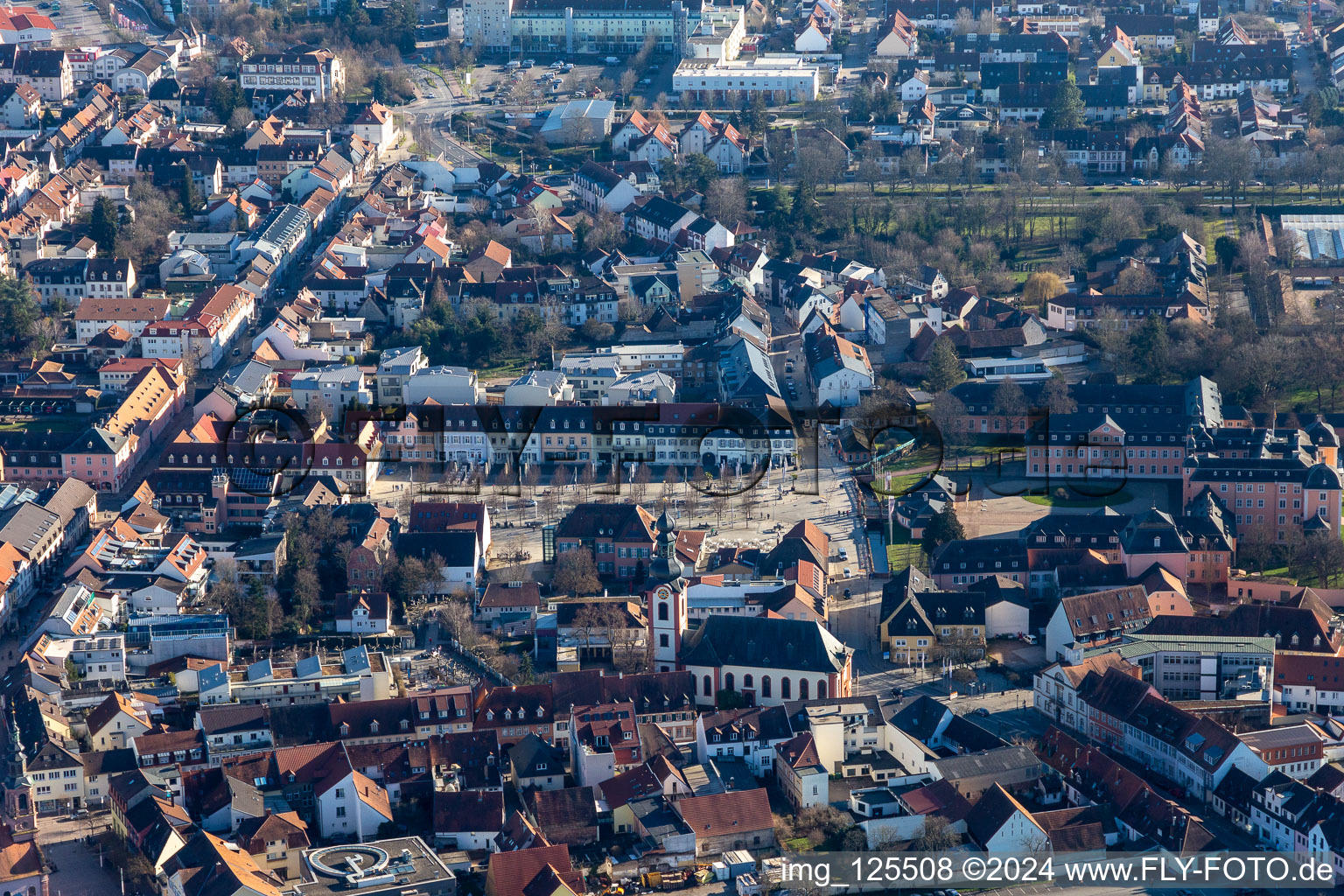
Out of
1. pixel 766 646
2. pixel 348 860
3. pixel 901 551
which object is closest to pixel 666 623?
pixel 766 646

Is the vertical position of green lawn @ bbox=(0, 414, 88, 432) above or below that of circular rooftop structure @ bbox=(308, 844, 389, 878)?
above

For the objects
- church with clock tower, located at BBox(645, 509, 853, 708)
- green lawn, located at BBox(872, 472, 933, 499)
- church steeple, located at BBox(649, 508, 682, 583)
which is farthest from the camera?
green lawn, located at BBox(872, 472, 933, 499)

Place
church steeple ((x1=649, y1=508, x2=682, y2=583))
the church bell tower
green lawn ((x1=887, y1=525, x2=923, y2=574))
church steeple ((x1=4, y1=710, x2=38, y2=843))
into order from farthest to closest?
green lawn ((x1=887, y1=525, x2=923, y2=574))
church steeple ((x1=649, y1=508, x2=682, y2=583))
the church bell tower
church steeple ((x1=4, y1=710, x2=38, y2=843))

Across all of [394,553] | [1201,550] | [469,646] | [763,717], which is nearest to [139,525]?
[394,553]

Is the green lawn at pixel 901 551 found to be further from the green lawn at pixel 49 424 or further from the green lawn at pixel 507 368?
the green lawn at pixel 49 424

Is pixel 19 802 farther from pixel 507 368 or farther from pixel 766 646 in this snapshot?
pixel 507 368

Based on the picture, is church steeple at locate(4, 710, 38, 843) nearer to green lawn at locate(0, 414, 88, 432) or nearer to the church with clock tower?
the church with clock tower

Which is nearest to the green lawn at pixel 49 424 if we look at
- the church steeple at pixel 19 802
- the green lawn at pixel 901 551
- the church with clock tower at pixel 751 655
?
the church steeple at pixel 19 802

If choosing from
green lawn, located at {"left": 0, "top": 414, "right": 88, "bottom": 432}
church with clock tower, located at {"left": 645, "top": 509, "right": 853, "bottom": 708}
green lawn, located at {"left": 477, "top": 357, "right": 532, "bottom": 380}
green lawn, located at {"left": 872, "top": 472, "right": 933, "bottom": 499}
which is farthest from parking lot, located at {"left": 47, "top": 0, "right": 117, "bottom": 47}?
church with clock tower, located at {"left": 645, "top": 509, "right": 853, "bottom": 708}
